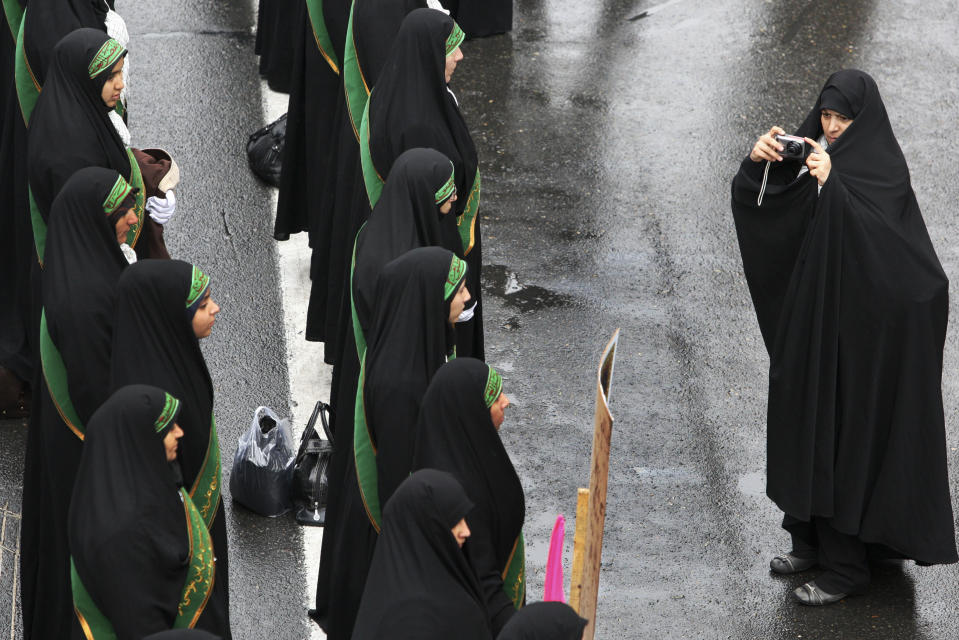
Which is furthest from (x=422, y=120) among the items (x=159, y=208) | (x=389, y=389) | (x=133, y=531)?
(x=133, y=531)

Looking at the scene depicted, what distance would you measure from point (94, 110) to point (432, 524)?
10.6 ft

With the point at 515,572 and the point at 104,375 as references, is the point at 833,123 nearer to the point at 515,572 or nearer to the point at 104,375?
the point at 515,572

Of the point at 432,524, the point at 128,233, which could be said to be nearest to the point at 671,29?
the point at 128,233

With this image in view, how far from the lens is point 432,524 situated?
13.1 ft

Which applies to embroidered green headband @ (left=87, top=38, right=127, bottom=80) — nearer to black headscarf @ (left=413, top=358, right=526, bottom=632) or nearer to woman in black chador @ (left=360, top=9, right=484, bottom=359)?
woman in black chador @ (left=360, top=9, right=484, bottom=359)

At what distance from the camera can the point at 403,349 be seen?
498 cm

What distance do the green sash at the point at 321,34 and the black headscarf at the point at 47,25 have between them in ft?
3.66

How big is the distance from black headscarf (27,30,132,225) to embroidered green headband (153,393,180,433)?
2110mm

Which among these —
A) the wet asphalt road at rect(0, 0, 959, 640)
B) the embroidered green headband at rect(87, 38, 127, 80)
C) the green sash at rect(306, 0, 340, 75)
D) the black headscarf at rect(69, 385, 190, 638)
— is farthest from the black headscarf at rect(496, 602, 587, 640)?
the green sash at rect(306, 0, 340, 75)

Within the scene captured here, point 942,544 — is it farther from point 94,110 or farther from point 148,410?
point 94,110

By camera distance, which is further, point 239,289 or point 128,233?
point 239,289

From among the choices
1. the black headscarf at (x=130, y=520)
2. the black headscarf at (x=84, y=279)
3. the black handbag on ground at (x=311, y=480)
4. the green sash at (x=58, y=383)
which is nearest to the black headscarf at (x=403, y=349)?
the black headscarf at (x=130, y=520)

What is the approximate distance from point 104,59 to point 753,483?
3.46m

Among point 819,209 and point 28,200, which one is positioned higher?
point 819,209
